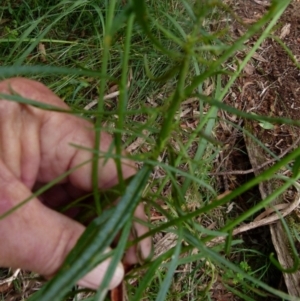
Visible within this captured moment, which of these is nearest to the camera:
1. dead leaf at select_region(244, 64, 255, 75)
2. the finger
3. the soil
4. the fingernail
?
the fingernail

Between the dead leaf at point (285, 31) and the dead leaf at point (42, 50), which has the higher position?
the dead leaf at point (285, 31)

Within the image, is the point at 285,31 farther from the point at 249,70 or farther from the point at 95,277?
the point at 95,277

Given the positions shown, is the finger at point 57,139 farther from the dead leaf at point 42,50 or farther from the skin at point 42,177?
the dead leaf at point 42,50

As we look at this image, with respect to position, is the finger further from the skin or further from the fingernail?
the fingernail

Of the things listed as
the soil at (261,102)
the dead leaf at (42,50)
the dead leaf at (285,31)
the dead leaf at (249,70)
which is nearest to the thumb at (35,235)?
the soil at (261,102)

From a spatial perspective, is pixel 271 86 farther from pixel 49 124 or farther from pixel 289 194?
pixel 49 124

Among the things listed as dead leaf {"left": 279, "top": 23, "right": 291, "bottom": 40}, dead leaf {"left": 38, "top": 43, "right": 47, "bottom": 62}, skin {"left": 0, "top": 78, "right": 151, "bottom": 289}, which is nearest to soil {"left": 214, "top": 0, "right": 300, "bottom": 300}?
dead leaf {"left": 279, "top": 23, "right": 291, "bottom": 40}

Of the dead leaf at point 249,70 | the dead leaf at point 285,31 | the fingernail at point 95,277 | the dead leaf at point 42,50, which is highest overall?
the dead leaf at point 285,31

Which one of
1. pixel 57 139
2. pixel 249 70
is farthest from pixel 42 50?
pixel 57 139

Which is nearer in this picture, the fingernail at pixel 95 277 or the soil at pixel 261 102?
the fingernail at pixel 95 277

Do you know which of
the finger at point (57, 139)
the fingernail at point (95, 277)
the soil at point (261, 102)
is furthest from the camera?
the soil at point (261, 102)
